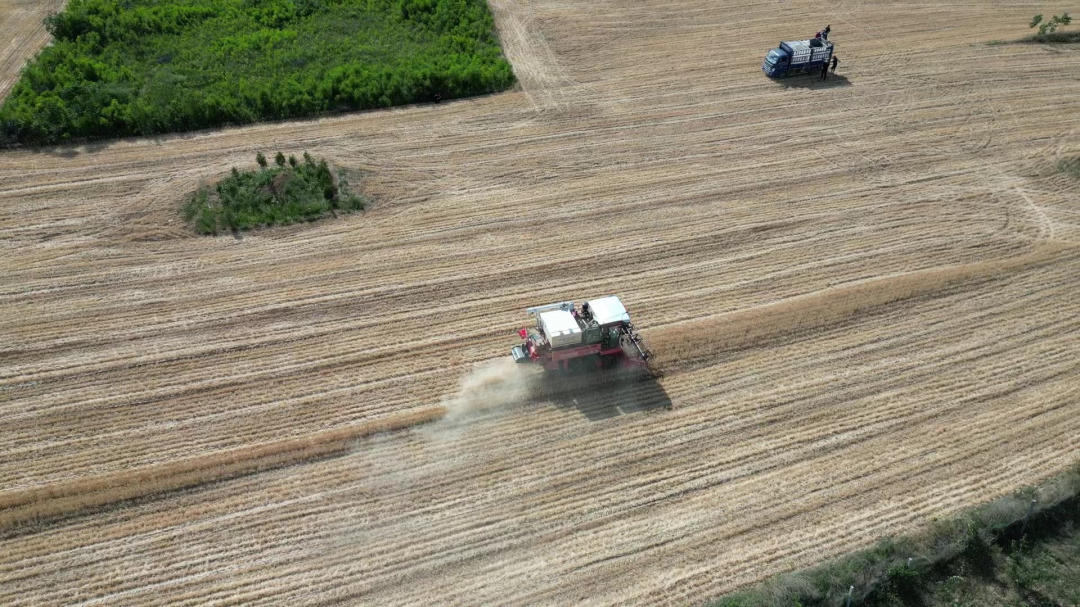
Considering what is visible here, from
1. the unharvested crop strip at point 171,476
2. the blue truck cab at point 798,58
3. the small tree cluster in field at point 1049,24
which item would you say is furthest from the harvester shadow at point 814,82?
the unharvested crop strip at point 171,476

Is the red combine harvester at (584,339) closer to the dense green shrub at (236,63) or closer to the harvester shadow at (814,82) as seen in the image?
the dense green shrub at (236,63)

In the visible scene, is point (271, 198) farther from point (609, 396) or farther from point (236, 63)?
point (609, 396)

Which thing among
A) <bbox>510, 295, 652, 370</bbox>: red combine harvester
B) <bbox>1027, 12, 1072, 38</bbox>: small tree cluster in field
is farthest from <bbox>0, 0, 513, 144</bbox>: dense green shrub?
<bbox>1027, 12, 1072, 38</bbox>: small tree cluster in field

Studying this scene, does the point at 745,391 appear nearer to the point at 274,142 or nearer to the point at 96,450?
the point at 96,450

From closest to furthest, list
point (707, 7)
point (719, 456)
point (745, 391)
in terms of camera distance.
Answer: point (719, 456) → point (745, 391) → point (707, 7)

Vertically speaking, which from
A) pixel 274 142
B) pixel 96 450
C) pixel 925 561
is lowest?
pixel 925 561

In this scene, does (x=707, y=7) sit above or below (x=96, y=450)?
above

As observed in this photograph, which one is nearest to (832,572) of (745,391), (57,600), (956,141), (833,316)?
(745,391)

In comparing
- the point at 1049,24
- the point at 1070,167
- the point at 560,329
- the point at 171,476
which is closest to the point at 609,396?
the point at 560,329
